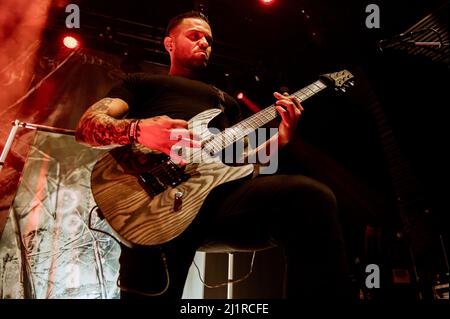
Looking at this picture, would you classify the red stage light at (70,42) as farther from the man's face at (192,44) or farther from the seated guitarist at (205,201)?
the man's face at (192,44)

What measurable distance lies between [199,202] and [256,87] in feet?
9.67

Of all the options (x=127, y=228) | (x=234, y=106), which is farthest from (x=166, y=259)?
(x=234, y=106)

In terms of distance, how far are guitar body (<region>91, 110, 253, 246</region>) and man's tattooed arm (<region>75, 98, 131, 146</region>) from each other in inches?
3.1

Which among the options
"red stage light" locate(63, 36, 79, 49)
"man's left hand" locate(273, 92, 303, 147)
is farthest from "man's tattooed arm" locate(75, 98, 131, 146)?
"red stage light" locate(63, 36, 79, 49)

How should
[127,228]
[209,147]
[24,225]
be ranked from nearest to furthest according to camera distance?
1. [127,228]
2. [209,147]
3. [24,225]

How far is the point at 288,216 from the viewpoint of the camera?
3.38 feet

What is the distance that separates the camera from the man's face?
81.4 inches

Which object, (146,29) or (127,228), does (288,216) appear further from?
(146,29)

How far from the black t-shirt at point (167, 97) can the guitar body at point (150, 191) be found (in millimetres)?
265

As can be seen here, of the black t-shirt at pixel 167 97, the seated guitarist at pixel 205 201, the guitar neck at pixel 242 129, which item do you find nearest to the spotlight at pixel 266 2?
the seated guitarist at pixel 205 201

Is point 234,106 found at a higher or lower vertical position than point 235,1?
lower

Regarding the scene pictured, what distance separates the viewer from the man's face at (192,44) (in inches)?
81.4

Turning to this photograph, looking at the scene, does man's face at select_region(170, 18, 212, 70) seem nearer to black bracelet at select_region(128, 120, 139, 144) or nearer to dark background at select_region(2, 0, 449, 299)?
black bracelet at select_region(128, 120, 139, 144)
